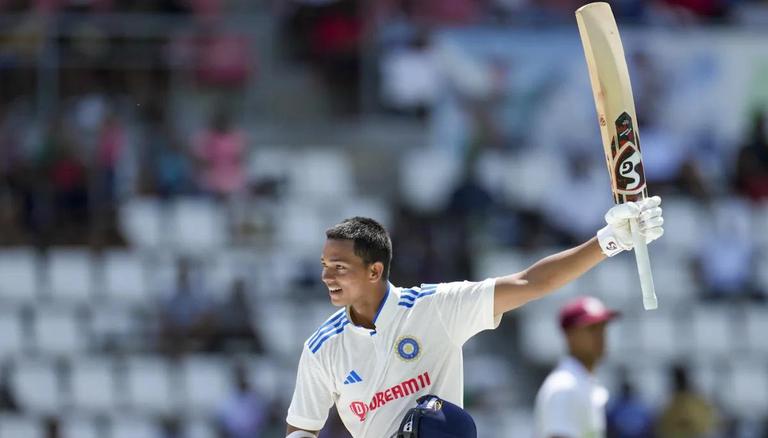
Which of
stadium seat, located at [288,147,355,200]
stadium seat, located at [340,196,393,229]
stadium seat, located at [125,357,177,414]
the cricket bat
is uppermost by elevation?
the cricket bat

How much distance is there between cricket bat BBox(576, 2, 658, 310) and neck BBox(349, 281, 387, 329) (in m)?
0.88

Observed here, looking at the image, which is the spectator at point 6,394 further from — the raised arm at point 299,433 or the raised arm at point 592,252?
the raised arm at point 592,252

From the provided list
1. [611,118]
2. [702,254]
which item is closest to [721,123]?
[702,254]

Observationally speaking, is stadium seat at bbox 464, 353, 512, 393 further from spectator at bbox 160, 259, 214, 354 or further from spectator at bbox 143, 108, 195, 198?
spectator at bbox 143, 108, 195, 198

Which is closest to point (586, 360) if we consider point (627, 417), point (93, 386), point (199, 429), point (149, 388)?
point (627, 417)

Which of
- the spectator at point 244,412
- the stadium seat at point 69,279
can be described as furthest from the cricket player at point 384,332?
the stadium seat at point 69,279

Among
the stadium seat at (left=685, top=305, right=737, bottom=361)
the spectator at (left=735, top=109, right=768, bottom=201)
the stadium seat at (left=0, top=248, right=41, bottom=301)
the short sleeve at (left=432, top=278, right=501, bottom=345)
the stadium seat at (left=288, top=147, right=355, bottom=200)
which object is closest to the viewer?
the short sleeve at (left=432, top=278, right=501, bottom=345)

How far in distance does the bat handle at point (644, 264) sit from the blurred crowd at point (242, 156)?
21.2 ft

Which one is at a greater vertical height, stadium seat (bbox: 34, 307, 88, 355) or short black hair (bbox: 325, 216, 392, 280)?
short black hair (bbox: 325, 216, 392, 280)

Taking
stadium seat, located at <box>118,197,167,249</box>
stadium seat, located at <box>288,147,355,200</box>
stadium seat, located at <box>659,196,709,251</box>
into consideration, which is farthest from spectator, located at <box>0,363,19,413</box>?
stadium seat, located at <box>659,196,709,251</box>

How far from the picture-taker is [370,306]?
5621 millimetres

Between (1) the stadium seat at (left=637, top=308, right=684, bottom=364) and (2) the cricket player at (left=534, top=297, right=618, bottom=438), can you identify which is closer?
(2) the cricket player at (left=534, top=297, right=618, bottom=438)

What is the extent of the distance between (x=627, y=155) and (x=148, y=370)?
719cm

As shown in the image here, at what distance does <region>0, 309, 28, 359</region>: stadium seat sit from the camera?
12.3m
